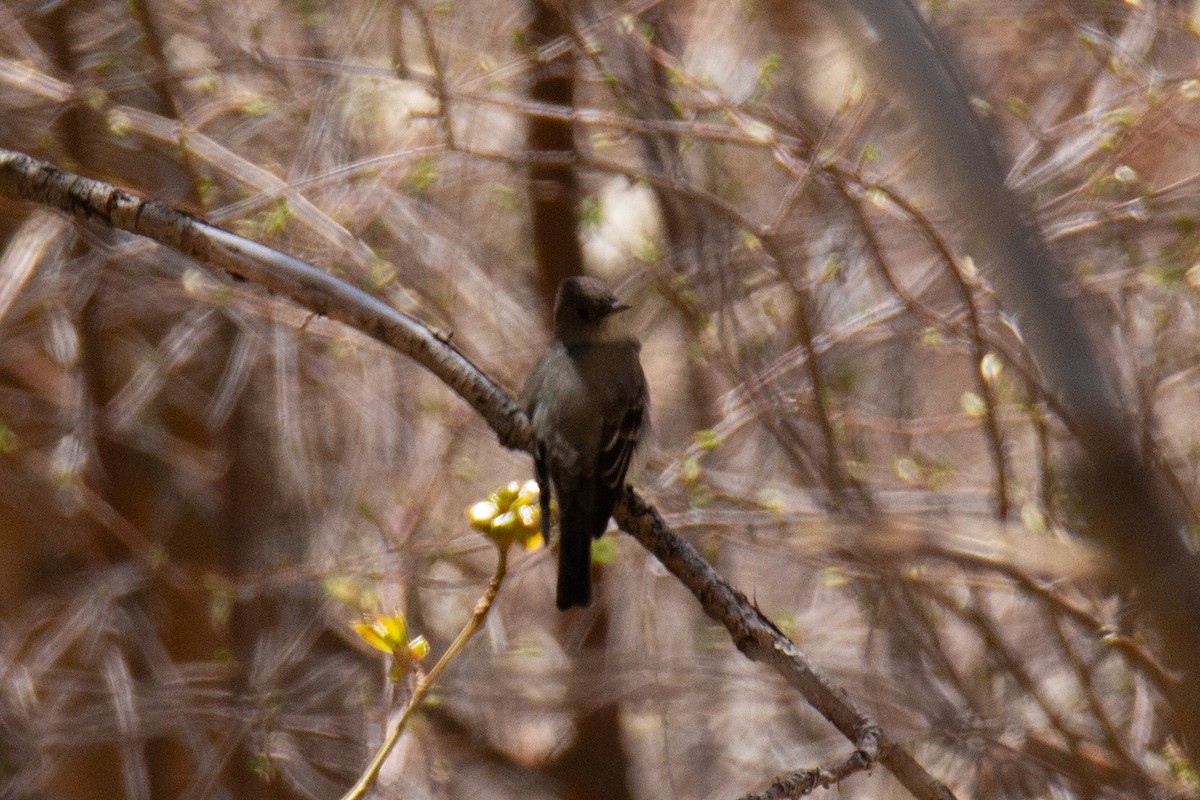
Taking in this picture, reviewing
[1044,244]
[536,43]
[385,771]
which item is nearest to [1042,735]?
[385,771]

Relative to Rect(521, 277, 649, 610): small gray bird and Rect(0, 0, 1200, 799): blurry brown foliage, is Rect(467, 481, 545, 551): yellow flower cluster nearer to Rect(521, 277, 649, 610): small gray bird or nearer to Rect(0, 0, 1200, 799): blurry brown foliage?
Rect(521, 277, 649, 610): small gray bird

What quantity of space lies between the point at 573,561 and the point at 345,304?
1.06m

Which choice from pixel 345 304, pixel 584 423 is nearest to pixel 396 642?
pixel 345 304

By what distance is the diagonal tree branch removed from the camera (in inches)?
91.4

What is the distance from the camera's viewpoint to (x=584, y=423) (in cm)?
343

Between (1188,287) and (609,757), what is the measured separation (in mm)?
3048

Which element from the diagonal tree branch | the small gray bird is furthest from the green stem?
the small gray bird

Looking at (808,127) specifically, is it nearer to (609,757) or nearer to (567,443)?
(567,443)

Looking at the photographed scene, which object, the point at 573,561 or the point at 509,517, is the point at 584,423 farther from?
the point at 509,517

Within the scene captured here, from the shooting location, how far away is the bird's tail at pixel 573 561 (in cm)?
329

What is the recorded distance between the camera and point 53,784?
17.9 ft

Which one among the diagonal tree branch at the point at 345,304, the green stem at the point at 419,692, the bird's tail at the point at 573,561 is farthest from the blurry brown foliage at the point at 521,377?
the green stem at the point at 419,692

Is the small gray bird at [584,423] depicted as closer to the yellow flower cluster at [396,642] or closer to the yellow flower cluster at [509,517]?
the yellow flower cluster at [509,517]

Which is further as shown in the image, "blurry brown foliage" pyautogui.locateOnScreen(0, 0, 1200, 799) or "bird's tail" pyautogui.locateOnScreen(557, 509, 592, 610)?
"blurry brown foliage" pyautogui.locateOnScreen(0, 0, 1200, 799)
